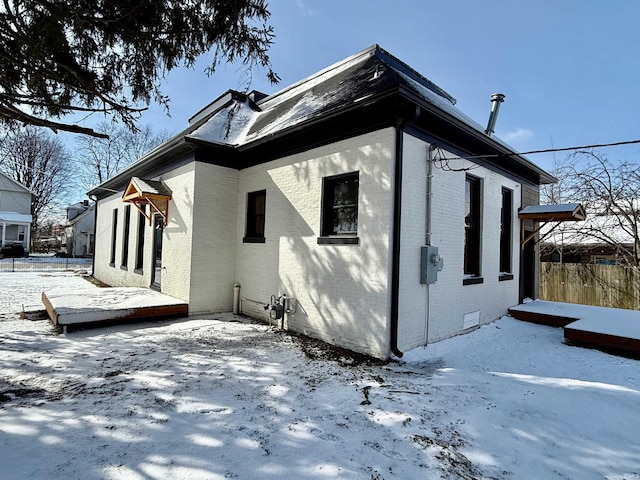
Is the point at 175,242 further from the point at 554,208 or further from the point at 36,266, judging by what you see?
the point at 36,266

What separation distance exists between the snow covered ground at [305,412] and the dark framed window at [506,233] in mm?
3181

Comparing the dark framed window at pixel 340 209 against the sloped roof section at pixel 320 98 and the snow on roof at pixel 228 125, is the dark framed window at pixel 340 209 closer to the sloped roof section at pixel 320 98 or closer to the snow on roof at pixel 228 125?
the sloped roof section at pixel 320 98

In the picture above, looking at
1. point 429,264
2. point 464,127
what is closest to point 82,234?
point 429,264

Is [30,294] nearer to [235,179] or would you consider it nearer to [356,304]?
[235,179]

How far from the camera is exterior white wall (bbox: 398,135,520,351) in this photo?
Result: 5176mm

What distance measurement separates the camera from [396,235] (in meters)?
4.91

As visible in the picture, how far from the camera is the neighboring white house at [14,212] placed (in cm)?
2761

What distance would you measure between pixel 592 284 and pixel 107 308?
44.5 feet

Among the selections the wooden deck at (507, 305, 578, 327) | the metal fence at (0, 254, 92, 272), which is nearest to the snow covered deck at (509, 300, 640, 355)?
the wooden deck at (507, 305, 578, 327)

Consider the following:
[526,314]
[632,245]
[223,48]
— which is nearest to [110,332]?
[223,48]

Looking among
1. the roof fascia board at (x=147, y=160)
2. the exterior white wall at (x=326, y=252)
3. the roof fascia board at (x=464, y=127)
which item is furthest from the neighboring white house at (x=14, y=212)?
the roof fascia board at (x=464, y=127)

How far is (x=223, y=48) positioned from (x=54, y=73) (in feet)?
6.05

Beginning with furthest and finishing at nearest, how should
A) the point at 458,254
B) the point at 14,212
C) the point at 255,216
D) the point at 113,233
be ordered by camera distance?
1. the point at 14,212
2. the point at 113,233
3. the point at 255,216
4. the point at 458,254

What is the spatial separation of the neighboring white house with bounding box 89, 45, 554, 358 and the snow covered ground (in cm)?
99
